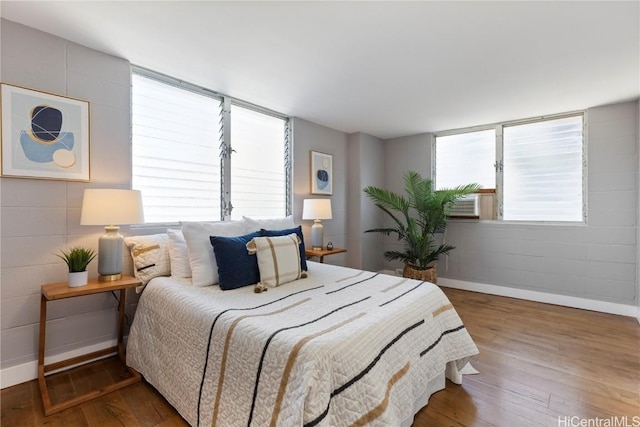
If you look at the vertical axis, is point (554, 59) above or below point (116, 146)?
above

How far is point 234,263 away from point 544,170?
3929mm

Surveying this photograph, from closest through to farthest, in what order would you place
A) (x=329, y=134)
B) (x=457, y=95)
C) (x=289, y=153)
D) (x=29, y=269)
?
(x=29, y=269), (x=457, y=95), (x=289, y=153), (x=329, y=134)

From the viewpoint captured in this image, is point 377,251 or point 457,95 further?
point 377,251

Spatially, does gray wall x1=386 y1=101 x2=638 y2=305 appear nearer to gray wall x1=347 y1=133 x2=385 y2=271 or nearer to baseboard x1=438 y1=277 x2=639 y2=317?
baseboard x1=438 y1=277 x2=639 y2=317

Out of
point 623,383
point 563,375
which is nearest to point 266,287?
point 563,375

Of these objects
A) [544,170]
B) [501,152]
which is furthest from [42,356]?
[544,170]

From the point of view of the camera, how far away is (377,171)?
4836 mm

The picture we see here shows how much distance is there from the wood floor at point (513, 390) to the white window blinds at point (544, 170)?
147 centimetres

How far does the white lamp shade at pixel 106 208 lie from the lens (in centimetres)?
189

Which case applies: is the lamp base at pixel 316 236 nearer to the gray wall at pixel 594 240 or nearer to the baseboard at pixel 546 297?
the baseboard at pixel 546 297

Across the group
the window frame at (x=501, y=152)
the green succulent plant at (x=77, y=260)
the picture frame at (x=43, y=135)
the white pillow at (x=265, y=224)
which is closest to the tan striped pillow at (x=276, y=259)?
the white pillow at (x=265, y=224)

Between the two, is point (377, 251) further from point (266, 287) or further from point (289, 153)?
point (266, 287)

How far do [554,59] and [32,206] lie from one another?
3940mm

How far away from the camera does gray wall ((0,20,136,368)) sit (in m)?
1.86
